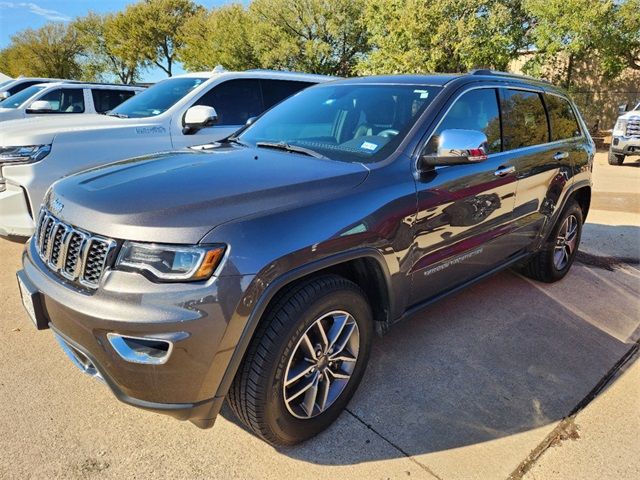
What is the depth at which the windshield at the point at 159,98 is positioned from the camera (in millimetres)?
5688

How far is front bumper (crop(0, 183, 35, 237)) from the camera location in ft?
13.1

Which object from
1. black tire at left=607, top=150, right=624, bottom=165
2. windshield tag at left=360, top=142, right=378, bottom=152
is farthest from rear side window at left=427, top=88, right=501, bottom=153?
black tire at left=607, top=150, right=624, bottom=165

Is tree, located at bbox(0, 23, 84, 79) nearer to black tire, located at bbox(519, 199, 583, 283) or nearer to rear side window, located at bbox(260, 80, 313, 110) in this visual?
rear side window, located at bbox(260, 80, 313, 110)

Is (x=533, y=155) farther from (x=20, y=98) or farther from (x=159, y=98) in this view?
(x=20, y=98)

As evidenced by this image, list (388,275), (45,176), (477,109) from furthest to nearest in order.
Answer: (45,176) < (477,109) < (388,275)

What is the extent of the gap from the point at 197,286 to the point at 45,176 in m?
3.09

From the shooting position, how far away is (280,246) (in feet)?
6.62

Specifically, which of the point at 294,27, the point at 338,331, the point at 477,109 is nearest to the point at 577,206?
the point at 477,109

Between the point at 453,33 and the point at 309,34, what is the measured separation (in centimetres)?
878

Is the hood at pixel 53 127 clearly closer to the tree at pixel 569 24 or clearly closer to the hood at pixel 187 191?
the hood at pixel 187 191

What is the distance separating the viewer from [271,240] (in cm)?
200

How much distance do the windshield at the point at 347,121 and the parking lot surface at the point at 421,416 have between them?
4.52 ft

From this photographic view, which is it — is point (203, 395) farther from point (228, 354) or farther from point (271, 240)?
point (271, 240)

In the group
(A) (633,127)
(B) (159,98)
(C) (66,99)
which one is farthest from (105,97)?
(A) (633,127)
